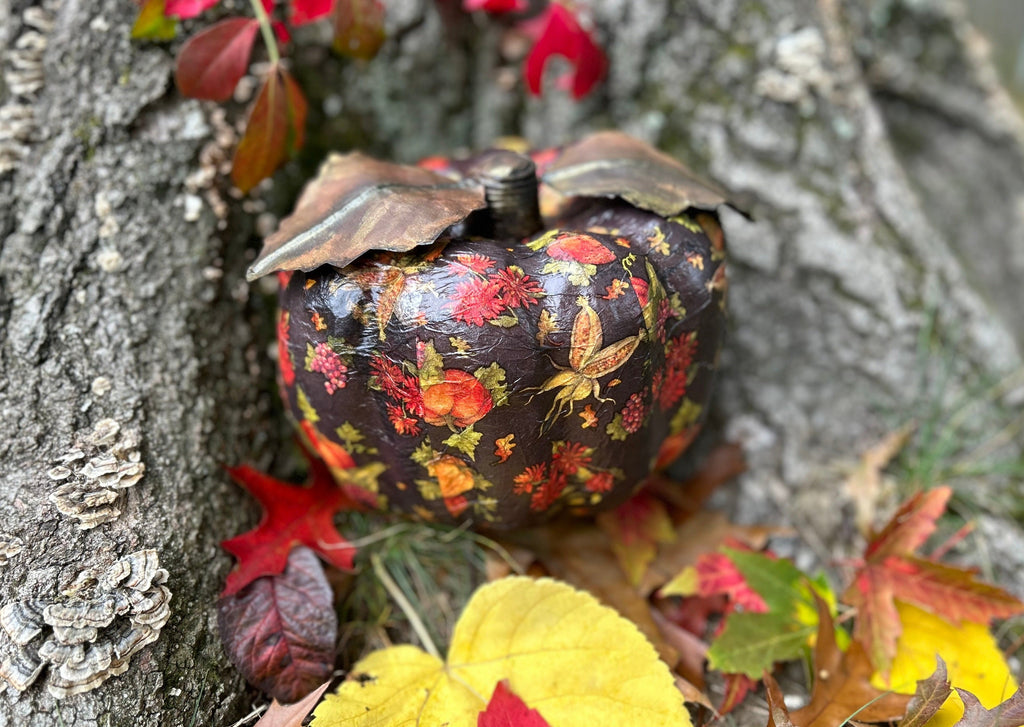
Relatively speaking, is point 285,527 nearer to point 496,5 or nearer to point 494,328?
point 494,328

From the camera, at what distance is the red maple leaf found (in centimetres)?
135

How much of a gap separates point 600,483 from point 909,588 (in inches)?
24.5

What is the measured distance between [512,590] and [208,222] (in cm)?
95

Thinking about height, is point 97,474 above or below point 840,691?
above

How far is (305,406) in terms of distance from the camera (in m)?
1.31

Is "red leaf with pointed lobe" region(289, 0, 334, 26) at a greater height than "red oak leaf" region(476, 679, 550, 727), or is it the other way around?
"red leaf with pointed lobe" region(289, 0, 334, 26)

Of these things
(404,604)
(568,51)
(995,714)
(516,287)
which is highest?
(568,51)

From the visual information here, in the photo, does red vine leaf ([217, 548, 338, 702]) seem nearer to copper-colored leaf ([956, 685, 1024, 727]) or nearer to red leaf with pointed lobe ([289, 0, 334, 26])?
copper-colored leaf ([956, 685, 1024, 727])

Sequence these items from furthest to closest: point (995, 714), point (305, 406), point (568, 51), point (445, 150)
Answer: point (445, 150) → point (568, 51) → point (305, 406) → point (995, 714)

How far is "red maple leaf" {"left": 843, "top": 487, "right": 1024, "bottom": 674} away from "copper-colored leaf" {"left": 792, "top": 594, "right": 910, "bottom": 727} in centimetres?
4

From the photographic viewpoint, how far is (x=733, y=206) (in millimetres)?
1432

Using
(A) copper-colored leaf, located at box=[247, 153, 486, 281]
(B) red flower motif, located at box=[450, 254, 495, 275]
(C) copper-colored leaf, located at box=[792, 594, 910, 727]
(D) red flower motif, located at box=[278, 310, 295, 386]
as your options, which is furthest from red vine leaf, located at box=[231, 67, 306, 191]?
(C) copper-colored leaf, located at box=[792, 594, 910, 727]

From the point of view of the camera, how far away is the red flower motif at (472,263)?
3.76 ft

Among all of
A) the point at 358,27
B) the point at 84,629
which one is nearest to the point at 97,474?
the point at 84,629
